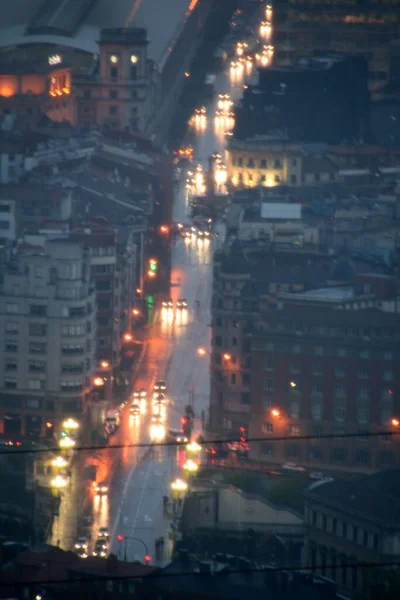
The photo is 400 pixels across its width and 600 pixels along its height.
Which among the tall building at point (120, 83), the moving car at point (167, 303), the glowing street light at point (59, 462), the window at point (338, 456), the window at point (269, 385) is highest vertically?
the tall building at point (120, 83)

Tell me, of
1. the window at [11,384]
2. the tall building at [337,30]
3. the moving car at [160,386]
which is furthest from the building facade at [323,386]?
the tall building at [337,30]

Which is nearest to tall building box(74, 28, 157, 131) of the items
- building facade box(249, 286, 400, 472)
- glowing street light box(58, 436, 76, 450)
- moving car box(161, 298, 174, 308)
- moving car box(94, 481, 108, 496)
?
moving car box(161, 298, 174, 308)

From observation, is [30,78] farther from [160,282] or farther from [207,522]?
[207,522]

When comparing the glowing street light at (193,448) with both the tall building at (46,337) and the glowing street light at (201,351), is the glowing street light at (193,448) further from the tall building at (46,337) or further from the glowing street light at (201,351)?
the glowing street light at (201,351)

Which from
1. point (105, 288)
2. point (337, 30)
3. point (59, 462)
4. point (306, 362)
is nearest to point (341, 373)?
point (306, 362)

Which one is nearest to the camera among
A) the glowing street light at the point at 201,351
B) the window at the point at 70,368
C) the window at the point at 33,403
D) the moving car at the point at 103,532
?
the moving car at the point at 103,532

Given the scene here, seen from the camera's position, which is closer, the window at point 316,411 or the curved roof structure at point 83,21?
the window at point 316,411

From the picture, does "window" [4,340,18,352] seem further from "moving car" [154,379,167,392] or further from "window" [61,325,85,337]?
"moving car" [154,379,167,392]
